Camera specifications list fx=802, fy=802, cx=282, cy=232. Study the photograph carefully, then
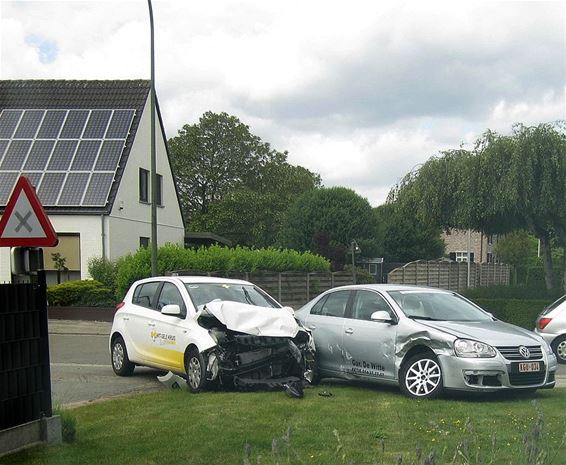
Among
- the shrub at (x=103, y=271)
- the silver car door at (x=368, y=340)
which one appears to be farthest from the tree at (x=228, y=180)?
the silver car door at (x=368, y=340)

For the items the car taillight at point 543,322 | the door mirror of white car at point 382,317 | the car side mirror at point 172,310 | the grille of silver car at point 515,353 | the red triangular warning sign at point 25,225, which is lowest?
the car taillight at point 543,322

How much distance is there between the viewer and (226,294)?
11.9 meters

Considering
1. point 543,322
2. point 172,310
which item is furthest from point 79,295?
point 543,322

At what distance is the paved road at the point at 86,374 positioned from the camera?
1084 centimetres

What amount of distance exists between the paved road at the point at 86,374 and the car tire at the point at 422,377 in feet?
11.9

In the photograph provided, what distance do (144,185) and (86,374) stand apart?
16702mm

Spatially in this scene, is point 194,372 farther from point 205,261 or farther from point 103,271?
point 103,271

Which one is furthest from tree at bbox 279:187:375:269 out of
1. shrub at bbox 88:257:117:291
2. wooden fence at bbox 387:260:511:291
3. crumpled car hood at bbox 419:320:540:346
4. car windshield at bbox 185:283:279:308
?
crumpled car hood at bbox 419:320:540:346

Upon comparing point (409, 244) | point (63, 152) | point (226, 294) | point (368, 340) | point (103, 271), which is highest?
point (63, 152)

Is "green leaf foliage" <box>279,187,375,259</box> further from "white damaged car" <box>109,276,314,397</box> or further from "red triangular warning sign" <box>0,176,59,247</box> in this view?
"red triangular warning sign" <box>0,176,59,247</box>

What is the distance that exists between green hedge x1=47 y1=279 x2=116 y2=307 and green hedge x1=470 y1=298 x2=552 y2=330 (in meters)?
11.4

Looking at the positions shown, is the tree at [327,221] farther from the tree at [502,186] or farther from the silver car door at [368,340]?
the silver car door at [368,340]

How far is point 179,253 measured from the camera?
25.1m

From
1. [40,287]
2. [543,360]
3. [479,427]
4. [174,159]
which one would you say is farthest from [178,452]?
[174,159]
